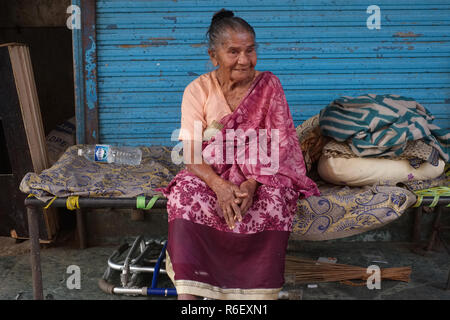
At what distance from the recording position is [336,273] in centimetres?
337

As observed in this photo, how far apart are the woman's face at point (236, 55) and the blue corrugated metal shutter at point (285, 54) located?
126cm

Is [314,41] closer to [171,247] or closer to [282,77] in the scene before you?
[282,77]

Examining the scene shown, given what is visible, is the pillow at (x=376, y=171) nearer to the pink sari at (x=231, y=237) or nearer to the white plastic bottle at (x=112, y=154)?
the pink sari at (x=231, y=237)

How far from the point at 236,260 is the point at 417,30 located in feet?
9.16

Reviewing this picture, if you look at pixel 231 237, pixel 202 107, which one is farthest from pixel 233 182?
pixel 202 107

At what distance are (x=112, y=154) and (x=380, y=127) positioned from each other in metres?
2.17

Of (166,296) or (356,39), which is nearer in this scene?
→ (166,296)

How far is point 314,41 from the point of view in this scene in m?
3.91

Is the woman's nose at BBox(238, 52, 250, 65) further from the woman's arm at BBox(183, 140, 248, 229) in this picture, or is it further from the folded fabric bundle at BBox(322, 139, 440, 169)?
the folded fabric bundle at BBox(322, 139, 440, 169)

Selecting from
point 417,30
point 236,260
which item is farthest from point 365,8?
point 236,260

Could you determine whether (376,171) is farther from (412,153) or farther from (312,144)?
(312,144)

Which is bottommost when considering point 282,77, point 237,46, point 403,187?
point 403,187

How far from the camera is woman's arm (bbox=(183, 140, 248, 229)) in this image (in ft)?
7.95

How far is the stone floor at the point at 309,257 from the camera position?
10.4ft
